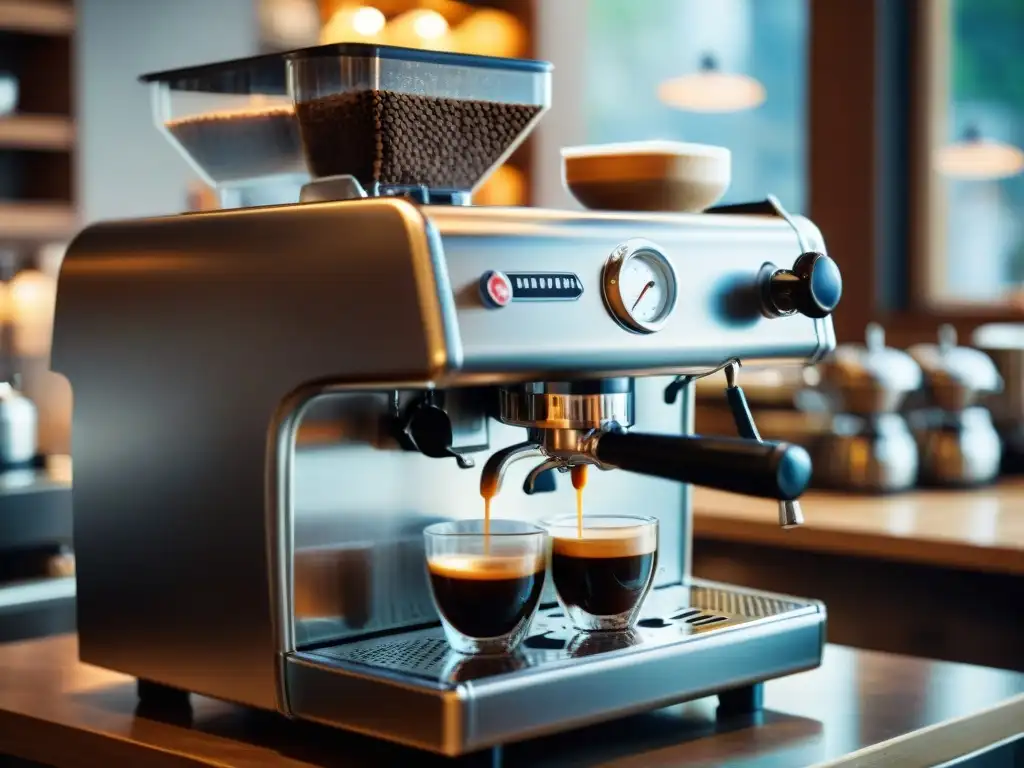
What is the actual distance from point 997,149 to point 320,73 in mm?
2963

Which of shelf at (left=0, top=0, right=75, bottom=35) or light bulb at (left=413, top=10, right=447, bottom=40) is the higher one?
light bulb at (left=413, top=10, right=447, bottom=40)

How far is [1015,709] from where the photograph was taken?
1173mm

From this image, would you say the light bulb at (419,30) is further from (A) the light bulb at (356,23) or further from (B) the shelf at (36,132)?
(B) the shelf at (36,132)

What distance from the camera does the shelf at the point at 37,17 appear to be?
3688mm

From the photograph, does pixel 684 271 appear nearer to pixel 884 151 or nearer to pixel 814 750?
pixel 814 750

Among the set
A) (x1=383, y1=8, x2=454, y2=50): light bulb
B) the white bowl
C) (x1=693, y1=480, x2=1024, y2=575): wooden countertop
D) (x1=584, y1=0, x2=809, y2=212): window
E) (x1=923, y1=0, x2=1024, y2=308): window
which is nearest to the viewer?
the white bowl

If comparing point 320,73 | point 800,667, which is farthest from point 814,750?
point 320,73

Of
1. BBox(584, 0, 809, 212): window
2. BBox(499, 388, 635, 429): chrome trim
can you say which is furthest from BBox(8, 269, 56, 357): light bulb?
BBox(499, 388, 635, 429): chrome trim

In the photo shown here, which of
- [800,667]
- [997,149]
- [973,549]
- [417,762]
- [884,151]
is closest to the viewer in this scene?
[417,762]

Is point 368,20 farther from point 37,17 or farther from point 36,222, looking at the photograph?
point 36,222

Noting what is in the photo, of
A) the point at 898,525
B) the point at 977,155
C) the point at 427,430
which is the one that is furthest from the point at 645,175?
the point at 977,155

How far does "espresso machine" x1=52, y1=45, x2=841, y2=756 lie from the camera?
922mm

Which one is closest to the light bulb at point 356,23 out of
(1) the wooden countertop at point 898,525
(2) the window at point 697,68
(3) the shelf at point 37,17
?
(3) the shelf at point 37,17

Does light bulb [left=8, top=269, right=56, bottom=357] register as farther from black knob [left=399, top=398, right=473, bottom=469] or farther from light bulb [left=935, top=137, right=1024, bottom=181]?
black knob [left=399, top=398, right=473, bottom=469]
